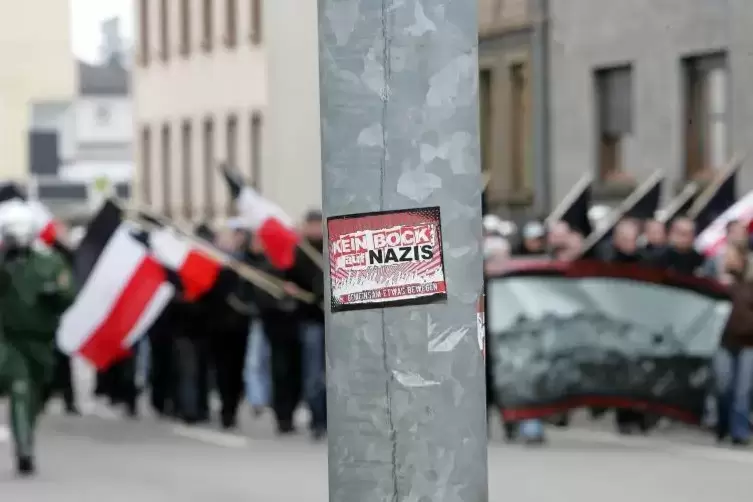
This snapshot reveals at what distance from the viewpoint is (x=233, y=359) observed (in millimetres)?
19516

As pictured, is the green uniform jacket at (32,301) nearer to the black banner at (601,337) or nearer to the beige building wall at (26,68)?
the black banner at (601,337)

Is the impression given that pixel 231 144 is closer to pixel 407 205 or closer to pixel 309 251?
pixel 309 251

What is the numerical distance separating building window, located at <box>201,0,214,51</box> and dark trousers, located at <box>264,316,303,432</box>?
35.3m

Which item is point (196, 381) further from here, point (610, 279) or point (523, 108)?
point (523, 108)

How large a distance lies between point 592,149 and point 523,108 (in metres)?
2.77

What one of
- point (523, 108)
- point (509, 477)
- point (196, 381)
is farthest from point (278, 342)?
point (523, 108)

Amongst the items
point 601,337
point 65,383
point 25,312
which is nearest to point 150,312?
point 65,383

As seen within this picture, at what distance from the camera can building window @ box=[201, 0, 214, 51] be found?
53531mm

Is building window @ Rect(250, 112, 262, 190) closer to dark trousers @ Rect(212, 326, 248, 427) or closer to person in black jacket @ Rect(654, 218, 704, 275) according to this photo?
dark trousers @ Rect(212, 326, 248, 427)

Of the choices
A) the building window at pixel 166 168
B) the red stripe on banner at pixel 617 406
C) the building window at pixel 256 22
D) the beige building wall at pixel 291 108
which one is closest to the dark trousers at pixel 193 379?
the red stripe on banner at pixel 617 406

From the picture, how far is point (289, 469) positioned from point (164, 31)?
143 feet

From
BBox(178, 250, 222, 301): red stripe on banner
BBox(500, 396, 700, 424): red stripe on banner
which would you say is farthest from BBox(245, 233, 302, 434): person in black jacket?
BBox(500, 396, 700, 424): red stripe on banner

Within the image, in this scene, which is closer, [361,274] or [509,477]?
[361,274]

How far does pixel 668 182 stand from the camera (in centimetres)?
2966
